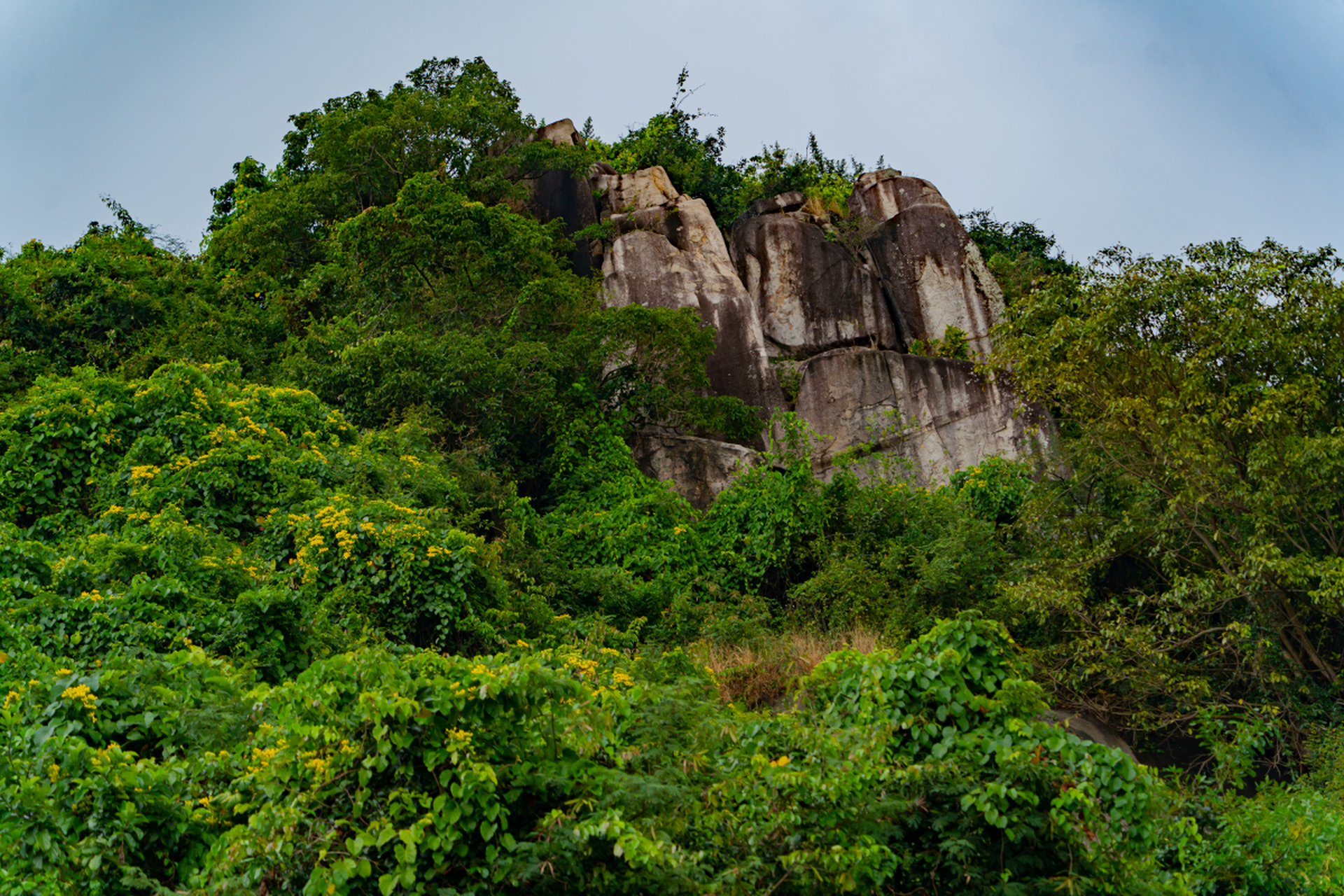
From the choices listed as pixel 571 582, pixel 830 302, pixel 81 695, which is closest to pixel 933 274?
pixel 830 302

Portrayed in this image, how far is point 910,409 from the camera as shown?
2078cm

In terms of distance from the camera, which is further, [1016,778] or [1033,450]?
[1033,450]

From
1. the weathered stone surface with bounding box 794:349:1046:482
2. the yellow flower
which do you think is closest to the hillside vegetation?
the yellow flower

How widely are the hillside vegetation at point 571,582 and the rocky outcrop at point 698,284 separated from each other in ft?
4.58

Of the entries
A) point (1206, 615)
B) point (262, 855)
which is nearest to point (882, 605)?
point (1206, 615)

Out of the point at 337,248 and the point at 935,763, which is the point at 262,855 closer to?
the point at 935,763

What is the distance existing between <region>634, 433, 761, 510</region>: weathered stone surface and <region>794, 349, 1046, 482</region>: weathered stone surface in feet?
7.95

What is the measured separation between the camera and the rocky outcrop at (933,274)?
2308cm

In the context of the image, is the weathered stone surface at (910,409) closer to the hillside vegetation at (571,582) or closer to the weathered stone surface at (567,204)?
the hillside vegetation at (571,582)

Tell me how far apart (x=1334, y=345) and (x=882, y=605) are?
20.4 ft

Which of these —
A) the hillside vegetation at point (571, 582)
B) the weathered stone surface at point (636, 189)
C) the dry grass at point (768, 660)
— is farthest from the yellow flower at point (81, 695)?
the weathered stone surface at point (636, 189)

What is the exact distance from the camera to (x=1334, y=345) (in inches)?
504

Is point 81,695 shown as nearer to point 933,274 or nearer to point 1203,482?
point 1203,482

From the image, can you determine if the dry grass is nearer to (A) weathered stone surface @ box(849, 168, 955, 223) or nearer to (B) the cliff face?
(B) the cliff face
